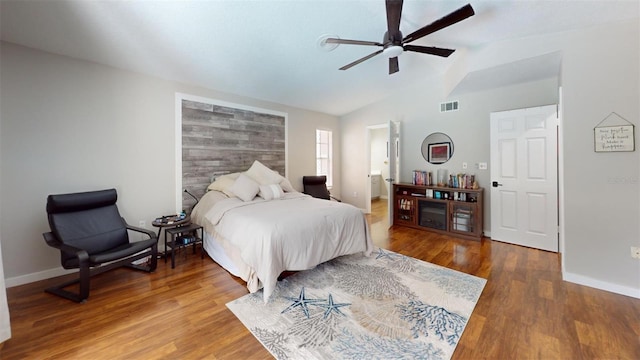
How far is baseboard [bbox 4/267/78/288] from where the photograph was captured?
2566 mm

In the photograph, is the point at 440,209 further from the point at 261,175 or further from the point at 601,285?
the point at 261,175

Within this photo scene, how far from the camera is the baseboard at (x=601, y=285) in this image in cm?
237

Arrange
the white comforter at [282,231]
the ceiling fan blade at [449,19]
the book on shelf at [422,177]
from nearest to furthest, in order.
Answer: the ceiling fan blade at [449,19], the white comforter at [282,231], the book on shelf at [422,177]

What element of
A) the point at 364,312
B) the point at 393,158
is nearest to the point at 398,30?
the point at 364,312

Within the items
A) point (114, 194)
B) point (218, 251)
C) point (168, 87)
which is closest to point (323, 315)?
point (218, 251)

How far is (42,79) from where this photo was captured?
2.70 meters

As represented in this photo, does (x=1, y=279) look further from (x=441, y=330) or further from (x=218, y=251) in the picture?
(x=441, y=330)

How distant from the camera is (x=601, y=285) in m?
2.51

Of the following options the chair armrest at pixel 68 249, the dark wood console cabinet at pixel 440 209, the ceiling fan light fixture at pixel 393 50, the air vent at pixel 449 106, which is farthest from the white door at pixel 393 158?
the chair armrest at pixel 68 249

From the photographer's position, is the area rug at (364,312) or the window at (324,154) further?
the window at (324,154)

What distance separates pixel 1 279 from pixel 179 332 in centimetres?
120

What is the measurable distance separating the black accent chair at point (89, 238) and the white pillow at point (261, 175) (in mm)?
1663

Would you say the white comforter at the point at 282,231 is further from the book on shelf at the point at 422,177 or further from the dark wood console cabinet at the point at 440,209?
the book on shelf at the point at 422,177

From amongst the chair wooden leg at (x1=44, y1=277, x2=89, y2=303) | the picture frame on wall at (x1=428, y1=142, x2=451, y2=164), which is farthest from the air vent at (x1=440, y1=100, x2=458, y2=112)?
the chair wooden leg at (x1=44, y1=277, x2=89, y2=303)
